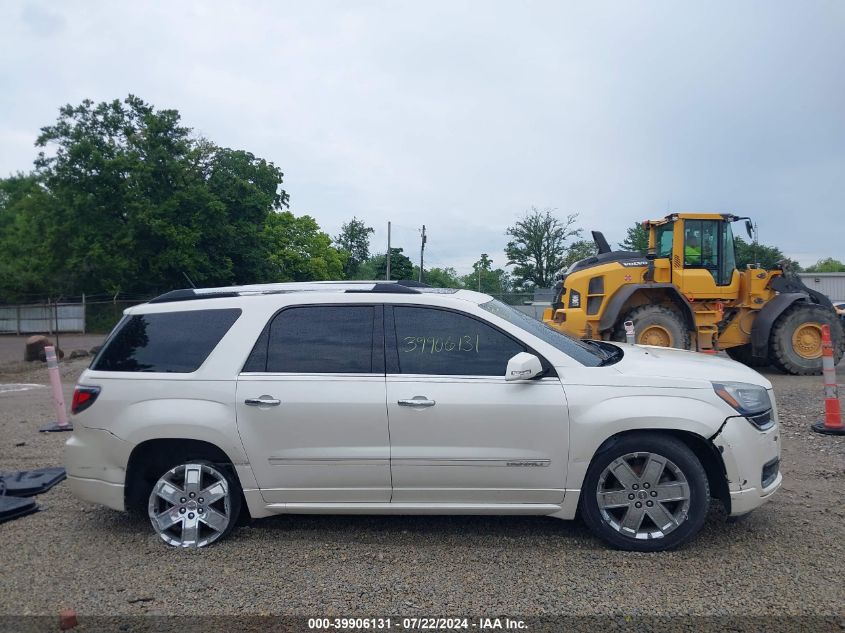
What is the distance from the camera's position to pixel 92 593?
3750mm

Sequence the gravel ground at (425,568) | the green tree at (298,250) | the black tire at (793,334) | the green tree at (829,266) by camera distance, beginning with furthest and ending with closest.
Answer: the green tree at (829,266)
the green tree at (298,250)
the black tire at (793,334)
the gravel ground at (425,568)

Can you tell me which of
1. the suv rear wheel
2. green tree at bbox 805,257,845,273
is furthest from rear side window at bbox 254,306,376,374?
green tree at bbox 805,257,845,273

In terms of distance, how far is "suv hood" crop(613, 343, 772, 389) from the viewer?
425 centimetres

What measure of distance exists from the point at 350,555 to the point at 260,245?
38.2 meters

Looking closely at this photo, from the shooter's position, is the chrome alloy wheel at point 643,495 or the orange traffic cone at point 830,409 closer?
the chrome alloy wheel at point 643,495

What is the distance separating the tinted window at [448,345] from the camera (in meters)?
4.29

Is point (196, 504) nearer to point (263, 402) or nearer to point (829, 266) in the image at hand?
point (263, 402)

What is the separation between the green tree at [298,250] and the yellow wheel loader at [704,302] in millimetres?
32242

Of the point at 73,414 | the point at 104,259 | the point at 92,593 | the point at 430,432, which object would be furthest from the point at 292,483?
the point at 104,259

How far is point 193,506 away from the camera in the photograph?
438 cm

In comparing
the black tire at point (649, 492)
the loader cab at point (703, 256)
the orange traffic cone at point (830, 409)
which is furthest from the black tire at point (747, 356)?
the black tire at point (649, 492)

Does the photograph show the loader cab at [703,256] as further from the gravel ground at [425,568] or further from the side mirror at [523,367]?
the side mirror at [523,367]

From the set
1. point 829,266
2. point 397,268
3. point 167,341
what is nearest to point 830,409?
point 167,341

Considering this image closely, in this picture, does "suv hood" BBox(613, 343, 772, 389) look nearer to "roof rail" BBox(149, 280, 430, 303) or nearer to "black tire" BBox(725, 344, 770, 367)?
"roof rail" BBox(149, 280, 430, 303)
